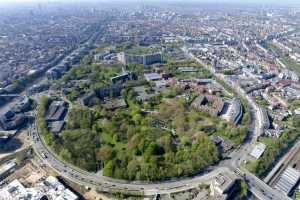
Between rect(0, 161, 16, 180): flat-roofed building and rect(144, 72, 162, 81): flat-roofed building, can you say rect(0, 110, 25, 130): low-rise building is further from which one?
rect(144, 72, 162, 81): flat-roofed building

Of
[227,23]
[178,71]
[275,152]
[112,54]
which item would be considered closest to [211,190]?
[275,152]

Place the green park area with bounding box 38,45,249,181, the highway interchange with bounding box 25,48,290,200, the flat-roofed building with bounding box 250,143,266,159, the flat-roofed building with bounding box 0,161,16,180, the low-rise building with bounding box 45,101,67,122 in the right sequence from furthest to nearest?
the low-rise building with bounding box 45,101,67,122 < the flat-roofed building with bounding box 250,143,266,159 < the flat-roofed building with bounding box 0,161,16,180 < the green park area with bounding box 38,45,249,181 < the highway interchange with bounding box 25,48,290,200

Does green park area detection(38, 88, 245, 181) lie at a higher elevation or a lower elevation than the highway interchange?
higher

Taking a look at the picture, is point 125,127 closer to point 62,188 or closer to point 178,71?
point 62,188

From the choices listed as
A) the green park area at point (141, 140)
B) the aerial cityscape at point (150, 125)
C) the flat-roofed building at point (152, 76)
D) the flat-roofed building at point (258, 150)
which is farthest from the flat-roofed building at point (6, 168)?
the flat-roofed building at point (152, 76)

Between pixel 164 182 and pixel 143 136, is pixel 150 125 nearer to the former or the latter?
pixel 143 136

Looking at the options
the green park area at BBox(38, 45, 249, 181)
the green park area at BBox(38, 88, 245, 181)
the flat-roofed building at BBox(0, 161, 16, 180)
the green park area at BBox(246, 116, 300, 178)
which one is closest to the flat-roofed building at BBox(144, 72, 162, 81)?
the green park area at BBox(38, 45, 249, 181)

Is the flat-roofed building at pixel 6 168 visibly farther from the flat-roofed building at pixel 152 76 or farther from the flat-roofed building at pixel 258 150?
the flat-roofed building at pixel 152 76

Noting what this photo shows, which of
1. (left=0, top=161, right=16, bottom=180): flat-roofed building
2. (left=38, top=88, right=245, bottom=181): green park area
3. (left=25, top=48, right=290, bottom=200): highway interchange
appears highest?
(left=38, top=88, right=245, bottom=181): green park area
